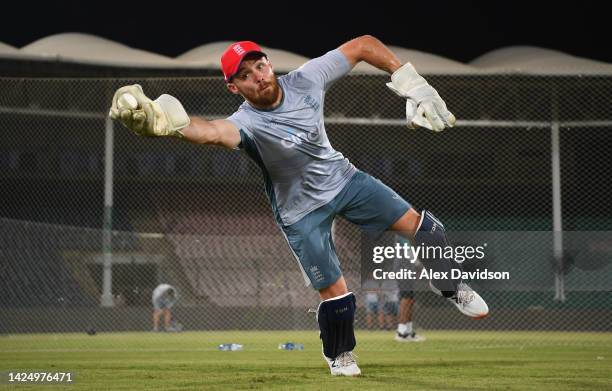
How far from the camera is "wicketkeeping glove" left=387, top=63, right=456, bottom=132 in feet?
21.3

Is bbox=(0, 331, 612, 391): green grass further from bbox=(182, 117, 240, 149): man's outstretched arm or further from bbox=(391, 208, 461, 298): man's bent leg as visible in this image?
bbox=(182, 117, 240, 149): man's outstretched arm

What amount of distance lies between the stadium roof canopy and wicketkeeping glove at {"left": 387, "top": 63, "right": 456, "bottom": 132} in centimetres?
1641

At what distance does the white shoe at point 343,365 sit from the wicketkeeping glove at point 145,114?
2832 millimetres

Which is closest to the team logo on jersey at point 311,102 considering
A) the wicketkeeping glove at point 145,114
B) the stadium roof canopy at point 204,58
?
the wicketkeeping glove at point 145,114

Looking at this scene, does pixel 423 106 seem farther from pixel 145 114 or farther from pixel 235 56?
pixel 145 114

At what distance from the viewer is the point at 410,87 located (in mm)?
6730

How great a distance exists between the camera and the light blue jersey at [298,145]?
22.6 feet

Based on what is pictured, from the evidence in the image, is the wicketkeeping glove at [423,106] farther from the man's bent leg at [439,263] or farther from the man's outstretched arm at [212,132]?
the man's outstretched arm at [212,132]

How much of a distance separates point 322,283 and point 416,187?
18453mm

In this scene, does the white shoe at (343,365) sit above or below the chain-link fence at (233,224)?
below

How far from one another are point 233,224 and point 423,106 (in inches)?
528

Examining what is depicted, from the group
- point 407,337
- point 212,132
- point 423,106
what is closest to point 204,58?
point 407,337

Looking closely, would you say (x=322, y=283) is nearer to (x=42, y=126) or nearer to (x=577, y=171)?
(x=42, y=126)

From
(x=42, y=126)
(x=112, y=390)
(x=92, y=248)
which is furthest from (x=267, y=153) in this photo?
(x=42, y=126)
